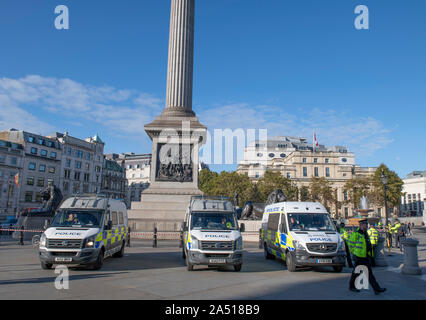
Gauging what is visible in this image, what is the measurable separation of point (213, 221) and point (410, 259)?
704 centimetres

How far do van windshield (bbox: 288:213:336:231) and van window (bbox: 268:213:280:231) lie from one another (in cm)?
107

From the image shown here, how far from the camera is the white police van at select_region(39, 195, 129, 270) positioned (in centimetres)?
1049

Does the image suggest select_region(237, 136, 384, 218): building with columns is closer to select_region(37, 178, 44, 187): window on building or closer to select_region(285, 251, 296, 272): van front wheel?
select_region(37, 178, 44, 187): window on building

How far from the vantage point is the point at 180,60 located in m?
26.7

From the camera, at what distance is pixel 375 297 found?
317 inches

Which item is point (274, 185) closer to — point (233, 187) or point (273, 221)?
point (233, 187)

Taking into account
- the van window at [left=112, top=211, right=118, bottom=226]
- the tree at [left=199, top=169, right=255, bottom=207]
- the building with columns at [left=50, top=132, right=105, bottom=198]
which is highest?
the building with columns at [left=50, top=132, right=105, bottom=198]

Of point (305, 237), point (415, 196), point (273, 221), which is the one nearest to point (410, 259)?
point (305, 237)

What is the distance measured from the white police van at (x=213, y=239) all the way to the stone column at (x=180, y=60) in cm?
1445

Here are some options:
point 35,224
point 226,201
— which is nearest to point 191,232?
point 226,201

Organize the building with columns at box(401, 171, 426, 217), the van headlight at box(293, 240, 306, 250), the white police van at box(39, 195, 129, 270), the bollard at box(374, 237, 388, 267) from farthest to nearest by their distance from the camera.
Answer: the building with columns at box(401, 171, 426, 217) < the bollard at box(374, 237, 388, 267) < the van headlight at box(293, 240, 306, 250) < the white police van at box(39, 195, 129, 270)

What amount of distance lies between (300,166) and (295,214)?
8424cm

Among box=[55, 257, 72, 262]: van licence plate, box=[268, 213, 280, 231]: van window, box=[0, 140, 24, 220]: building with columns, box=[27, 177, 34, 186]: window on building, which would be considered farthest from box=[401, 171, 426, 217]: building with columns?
box=[55, 257, 72, 262]: van licence plate

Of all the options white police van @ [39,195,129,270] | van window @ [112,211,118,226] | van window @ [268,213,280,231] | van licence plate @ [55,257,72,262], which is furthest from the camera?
van window @ [268,213,280,231]
